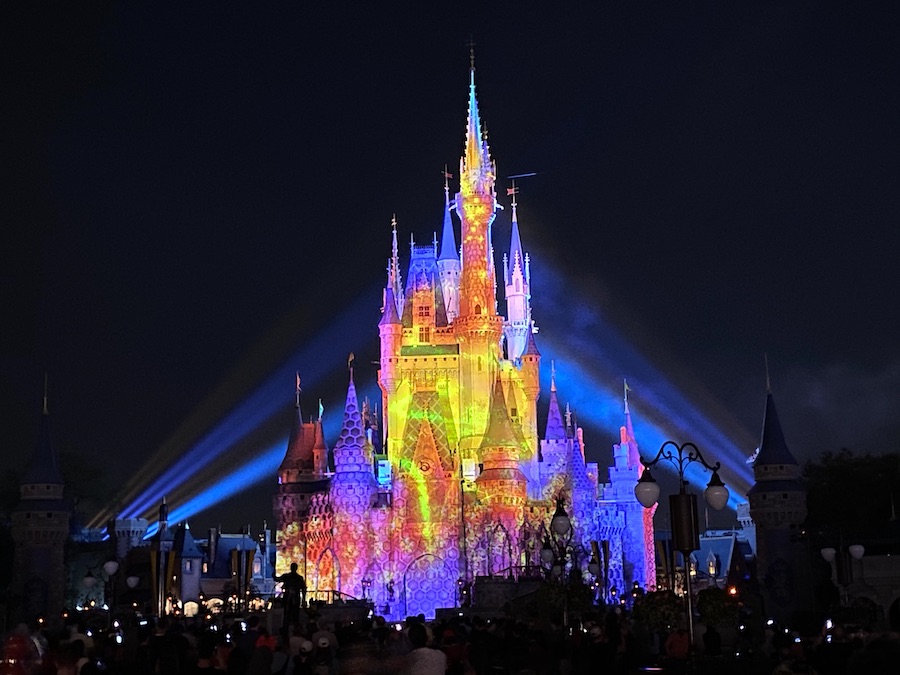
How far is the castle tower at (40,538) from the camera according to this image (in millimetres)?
68562

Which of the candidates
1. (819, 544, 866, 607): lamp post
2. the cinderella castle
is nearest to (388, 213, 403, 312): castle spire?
the cinderella castle

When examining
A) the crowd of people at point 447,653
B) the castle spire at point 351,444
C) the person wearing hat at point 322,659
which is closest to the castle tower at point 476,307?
the castle spire at point 351,444

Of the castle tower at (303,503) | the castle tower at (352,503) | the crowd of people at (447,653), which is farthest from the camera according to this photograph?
the castle tower at (303,503)

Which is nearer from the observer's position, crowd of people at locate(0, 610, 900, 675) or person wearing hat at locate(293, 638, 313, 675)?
crowd of people at locate(0, 610, 900, 675)

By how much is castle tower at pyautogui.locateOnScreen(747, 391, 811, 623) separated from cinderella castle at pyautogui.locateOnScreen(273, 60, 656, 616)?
8313mm

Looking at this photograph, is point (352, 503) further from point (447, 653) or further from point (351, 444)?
point (447, 653)

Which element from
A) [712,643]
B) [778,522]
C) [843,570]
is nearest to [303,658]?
[712,643]

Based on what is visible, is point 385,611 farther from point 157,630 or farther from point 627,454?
point 157,630

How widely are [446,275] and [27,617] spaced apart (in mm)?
37335

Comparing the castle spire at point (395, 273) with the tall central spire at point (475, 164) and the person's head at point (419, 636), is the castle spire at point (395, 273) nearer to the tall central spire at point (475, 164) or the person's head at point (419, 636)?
the tall central spire at point (475, 164)

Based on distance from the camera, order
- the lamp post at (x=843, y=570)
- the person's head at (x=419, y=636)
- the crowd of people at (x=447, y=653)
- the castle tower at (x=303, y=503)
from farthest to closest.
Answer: the castle tower at (x=303, y=503)
the lamp post at (x=843, y=570)
the person's head at (x=419, y=636)
the crowd of people at (x=447, y=653)

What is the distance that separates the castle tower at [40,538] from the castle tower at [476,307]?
79.6 ft

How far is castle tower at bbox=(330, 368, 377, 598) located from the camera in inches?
2859

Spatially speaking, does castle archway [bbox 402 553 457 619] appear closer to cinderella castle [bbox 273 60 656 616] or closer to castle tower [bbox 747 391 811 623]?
cinderella castle [bbox 273 60 656 616]
